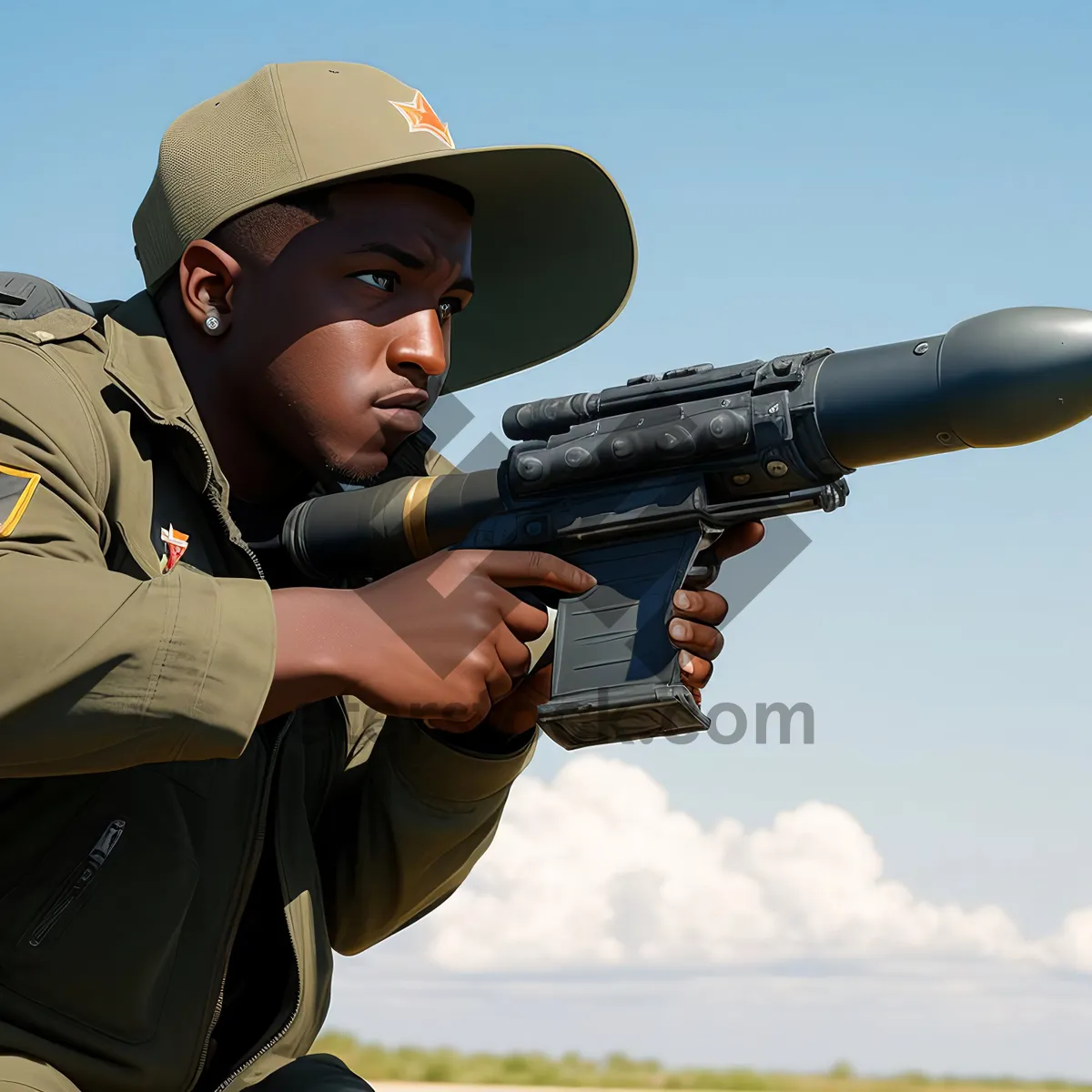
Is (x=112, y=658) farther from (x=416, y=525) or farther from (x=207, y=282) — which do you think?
(x=207, y=282)

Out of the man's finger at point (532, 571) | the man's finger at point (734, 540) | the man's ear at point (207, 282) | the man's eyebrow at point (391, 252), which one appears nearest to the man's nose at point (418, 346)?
the man's eyebrow at point (391, 252)

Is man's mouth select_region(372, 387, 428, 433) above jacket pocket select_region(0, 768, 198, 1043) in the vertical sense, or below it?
above

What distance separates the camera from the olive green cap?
153 inches

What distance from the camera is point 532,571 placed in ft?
11.8

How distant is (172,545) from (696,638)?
130 cm

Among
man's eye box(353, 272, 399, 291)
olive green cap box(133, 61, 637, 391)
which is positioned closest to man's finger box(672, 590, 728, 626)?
man's eye box(353, 272, 399, 291)

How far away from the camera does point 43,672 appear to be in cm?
292

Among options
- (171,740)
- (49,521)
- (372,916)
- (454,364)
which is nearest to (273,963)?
(372,916)

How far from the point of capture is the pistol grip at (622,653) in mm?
3564

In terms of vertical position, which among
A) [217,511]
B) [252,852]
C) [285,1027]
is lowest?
[285,1027]

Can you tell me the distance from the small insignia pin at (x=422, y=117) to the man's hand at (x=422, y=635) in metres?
1.21

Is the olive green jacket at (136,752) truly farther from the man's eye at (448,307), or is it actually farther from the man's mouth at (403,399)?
the man's eye at (448,307)

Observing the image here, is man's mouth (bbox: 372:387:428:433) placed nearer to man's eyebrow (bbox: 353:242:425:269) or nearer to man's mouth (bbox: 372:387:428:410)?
man's mouth (bbox: 372:387:428:410)

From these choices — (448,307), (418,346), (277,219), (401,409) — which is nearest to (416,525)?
(401,409)
